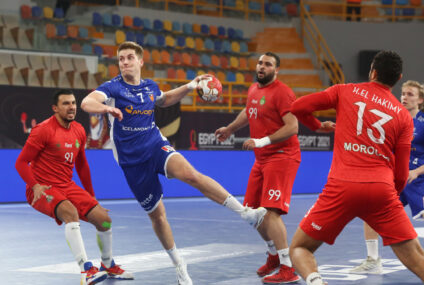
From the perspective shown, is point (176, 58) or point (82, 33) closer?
point (82, 33)

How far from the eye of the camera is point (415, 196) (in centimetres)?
854

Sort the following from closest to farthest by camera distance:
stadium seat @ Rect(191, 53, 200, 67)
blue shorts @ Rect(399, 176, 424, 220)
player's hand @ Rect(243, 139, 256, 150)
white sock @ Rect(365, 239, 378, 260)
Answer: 1. player's hand @ Rect(243, 139, 256, 150)
2. white sock @ Rect(365, 239, 378, 260)
3. blue shorts @ Rect(399, 176, 424, 220)
4. stadium seat @ Rect(191, 53, 200, 67)

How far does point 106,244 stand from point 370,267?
2.94 metres

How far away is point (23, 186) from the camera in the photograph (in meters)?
16.0

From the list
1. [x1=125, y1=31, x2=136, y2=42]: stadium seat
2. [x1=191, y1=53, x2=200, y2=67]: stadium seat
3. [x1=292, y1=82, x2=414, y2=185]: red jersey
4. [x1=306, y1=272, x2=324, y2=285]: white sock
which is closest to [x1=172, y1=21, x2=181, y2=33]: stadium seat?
[x1=191, y1=53, x2=200, y2=67]: stadium seat

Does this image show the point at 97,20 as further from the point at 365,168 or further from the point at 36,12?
the point at 365,168

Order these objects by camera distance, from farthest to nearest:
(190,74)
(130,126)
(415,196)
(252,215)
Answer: (190,74) → (415,196) → (130,126) → (252,215)

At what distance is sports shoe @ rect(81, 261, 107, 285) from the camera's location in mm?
7051

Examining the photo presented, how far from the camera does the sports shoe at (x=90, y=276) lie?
7051mm

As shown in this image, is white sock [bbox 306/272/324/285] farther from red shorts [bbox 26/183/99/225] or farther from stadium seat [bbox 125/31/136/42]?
stadium seat [bbox 125/31/136/42]

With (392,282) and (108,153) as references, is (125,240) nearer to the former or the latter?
(392,282)

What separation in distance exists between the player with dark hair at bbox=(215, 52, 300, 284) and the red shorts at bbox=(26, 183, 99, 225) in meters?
1.66

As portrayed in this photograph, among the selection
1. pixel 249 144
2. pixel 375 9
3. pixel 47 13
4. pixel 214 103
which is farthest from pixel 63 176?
pixel 375 9

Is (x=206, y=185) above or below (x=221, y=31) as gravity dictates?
below
